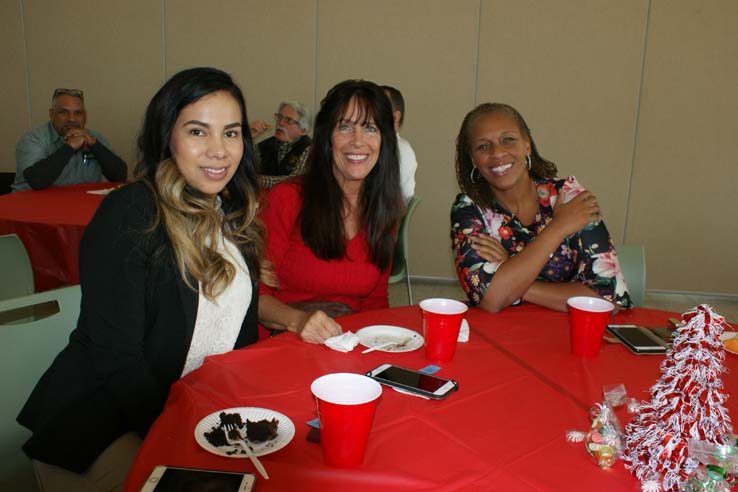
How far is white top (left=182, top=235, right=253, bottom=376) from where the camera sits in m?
1.47

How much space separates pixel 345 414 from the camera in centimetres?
83

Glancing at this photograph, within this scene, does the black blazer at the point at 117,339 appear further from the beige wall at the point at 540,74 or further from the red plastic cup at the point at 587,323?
the beige wall at the point at 540,74

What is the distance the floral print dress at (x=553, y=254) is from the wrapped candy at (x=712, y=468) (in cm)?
94

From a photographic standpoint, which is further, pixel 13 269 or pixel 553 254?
pixel 13 269

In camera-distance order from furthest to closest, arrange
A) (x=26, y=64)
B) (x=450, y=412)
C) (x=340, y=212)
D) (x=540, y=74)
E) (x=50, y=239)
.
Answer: (x=26, y=64) → (x=540, y=74) → (x=50, y=239) → (x=340, y=212) → (x=450, y=412)

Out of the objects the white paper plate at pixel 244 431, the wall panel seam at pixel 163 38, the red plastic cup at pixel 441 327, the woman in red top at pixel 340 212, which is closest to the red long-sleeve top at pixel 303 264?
the woman in red top at pixel 340 212

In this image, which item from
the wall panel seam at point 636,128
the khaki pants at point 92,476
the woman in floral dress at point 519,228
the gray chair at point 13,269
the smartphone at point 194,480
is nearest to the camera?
the smartphone at point 194,480

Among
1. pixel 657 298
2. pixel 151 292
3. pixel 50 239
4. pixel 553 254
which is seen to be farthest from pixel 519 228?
pixel 657 298

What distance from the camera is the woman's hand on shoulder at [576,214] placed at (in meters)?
1.83

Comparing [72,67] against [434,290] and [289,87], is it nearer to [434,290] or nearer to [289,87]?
[289,87]

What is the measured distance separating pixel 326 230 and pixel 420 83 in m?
3.34

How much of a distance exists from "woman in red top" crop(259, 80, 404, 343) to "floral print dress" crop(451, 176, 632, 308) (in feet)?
1.03

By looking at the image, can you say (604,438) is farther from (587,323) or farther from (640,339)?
(640,339)

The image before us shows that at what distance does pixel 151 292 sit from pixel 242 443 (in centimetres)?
62
